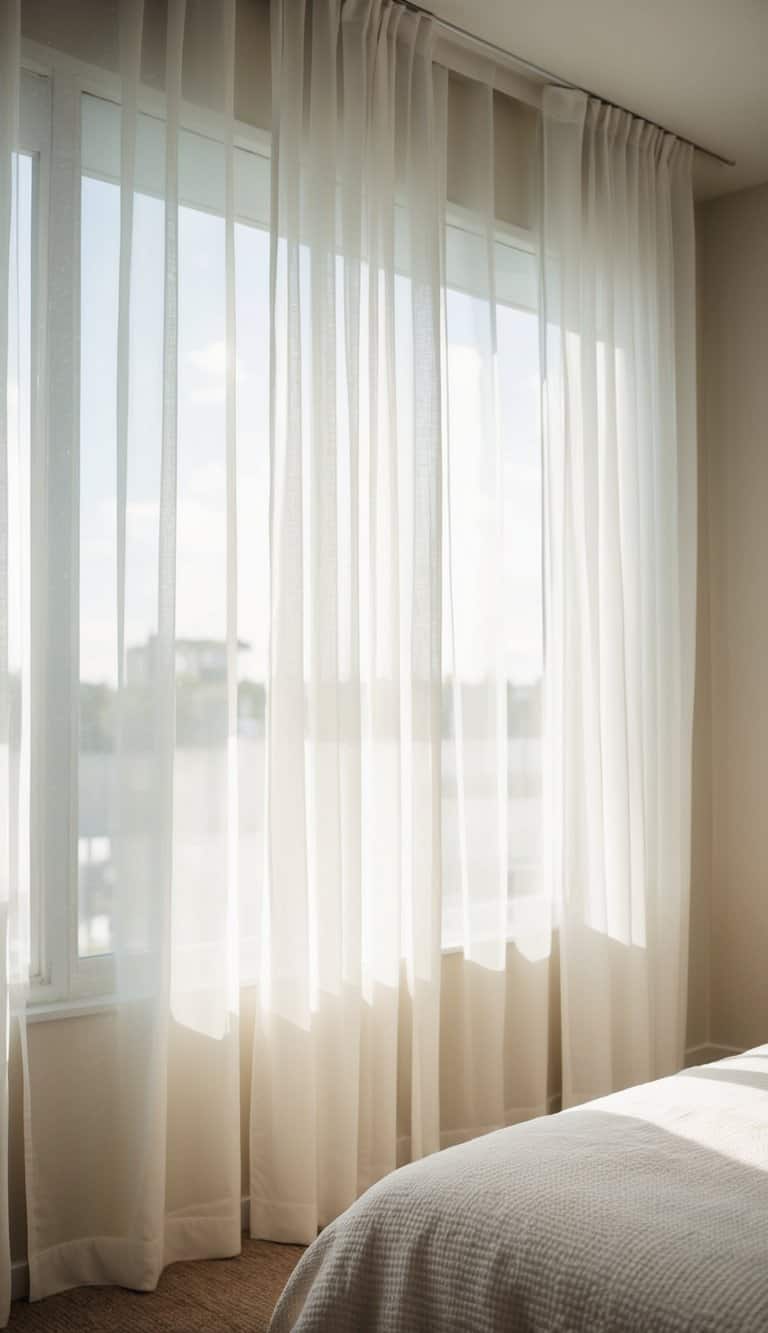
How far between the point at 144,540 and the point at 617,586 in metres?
1.55

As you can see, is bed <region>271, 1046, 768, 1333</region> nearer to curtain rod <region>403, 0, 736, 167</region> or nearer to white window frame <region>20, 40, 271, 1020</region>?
white window frame <region>20, 40, 271, 1020</region>

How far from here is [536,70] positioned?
341 cm

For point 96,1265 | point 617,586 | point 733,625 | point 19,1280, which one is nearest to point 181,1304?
point 96,1265

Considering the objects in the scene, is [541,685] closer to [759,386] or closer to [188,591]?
[188,591]

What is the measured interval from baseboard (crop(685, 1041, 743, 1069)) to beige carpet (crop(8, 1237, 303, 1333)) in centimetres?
194

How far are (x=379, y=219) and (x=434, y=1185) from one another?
7.54ft

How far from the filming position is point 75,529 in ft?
8.53

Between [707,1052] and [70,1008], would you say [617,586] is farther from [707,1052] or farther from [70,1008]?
[70,1008]

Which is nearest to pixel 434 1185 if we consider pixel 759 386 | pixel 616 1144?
pixel 616 1144

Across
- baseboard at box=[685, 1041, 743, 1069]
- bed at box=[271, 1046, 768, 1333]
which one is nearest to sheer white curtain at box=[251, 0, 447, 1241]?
bed at box=[271, 1046, 768, 1333]

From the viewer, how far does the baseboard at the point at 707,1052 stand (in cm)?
419

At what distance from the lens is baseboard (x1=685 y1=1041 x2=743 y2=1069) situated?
4188mm

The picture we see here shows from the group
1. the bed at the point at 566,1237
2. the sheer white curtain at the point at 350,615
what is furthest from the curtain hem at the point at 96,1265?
the bed at the point at 566,1237

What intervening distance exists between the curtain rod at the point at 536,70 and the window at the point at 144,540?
0.61 m
